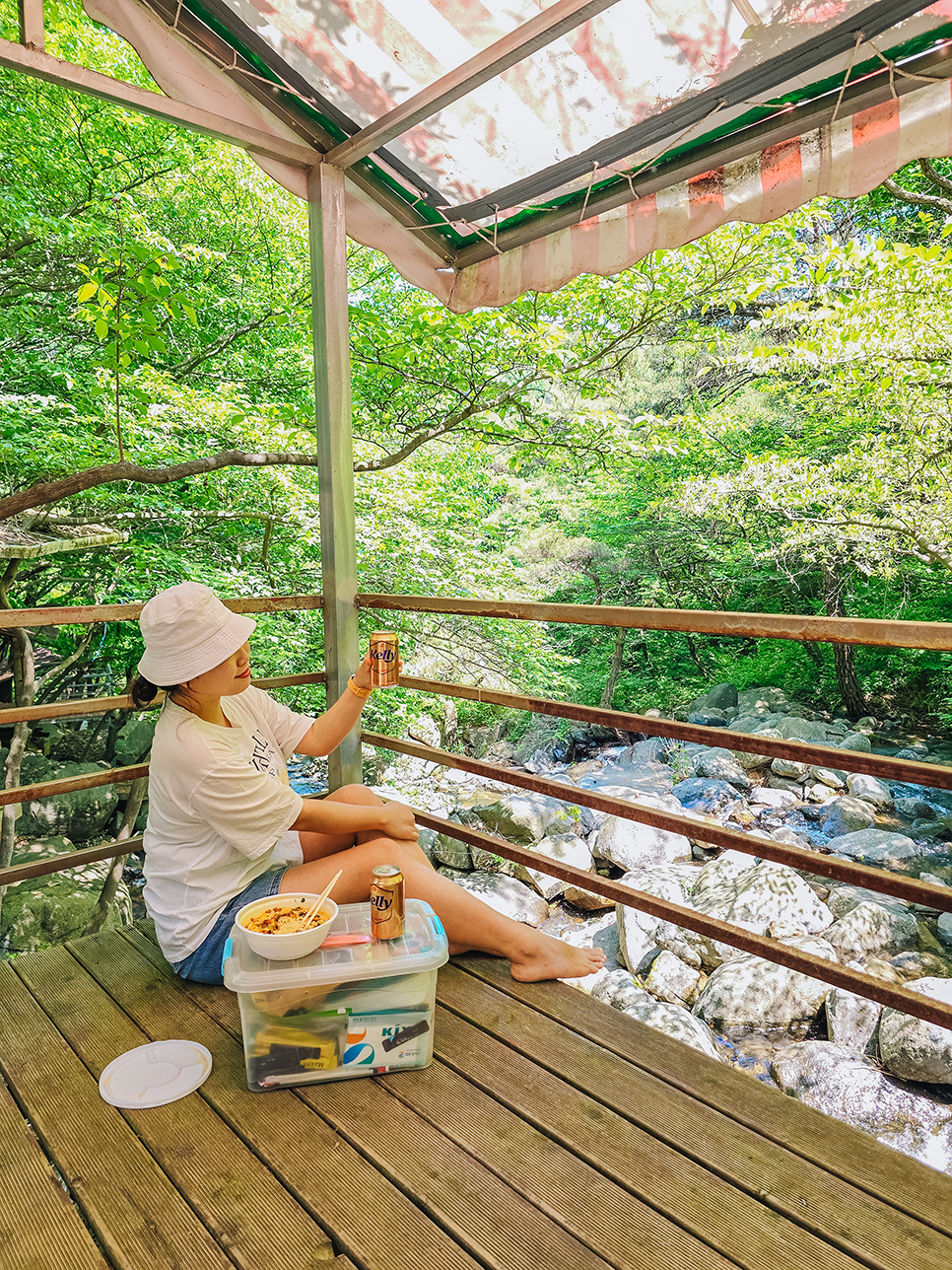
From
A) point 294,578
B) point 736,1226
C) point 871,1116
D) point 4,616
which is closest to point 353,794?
point 4,616

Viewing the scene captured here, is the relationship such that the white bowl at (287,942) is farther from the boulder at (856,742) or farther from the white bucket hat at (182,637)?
the boulder at (856,742)

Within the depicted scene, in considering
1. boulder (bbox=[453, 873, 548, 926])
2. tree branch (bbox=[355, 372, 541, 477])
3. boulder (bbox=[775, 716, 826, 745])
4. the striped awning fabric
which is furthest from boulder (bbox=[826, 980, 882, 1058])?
boulder (bbox=[775, 716, 826, 745])

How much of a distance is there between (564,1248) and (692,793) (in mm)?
6525

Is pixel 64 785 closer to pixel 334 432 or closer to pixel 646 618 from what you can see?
pixel 334 432

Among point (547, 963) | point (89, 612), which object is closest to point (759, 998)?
point (547, 963)

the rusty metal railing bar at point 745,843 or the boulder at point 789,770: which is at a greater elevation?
the rusty metal railing bar at point 745,843

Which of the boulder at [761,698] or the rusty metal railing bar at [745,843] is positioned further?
the boulder at [761,698]

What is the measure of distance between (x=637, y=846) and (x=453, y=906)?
4498 millimetres

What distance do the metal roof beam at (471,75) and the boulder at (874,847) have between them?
18.6 feet

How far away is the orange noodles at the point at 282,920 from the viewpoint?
4.94ft

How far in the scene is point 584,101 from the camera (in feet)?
6.77

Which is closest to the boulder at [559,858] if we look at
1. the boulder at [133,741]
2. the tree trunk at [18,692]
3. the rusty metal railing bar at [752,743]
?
the boulder at [133,741]

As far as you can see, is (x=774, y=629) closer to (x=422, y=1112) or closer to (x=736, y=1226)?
(x=736, y=1226)

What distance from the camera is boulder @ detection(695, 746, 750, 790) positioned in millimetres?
7574
